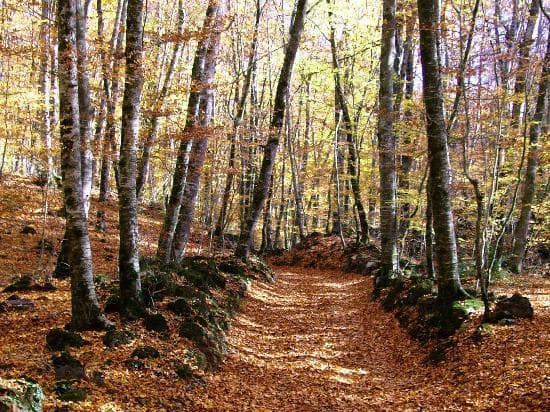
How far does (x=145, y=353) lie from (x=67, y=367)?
120 centimetres

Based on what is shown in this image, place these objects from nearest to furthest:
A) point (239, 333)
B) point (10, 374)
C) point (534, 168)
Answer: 1. point (10, 374)
2. point (239, 333)
3. point (534, 168)

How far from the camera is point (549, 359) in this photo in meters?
6.06

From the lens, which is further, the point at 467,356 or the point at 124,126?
the point at 124,126

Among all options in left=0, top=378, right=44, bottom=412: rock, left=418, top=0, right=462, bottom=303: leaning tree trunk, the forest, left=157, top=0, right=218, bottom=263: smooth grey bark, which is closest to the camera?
left=0, top=378, right=44, bottom=412: rock

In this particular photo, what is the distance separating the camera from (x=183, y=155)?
11.6 m

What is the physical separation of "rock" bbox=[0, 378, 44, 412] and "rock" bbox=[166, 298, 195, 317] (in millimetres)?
4087

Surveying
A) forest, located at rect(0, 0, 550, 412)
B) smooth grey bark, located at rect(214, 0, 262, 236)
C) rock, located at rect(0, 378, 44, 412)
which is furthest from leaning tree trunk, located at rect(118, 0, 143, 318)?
smooth grey bark, located at rect(214, 0, 262, 236)

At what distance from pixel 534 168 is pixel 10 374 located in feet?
49.9

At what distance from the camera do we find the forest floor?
18.0 feet

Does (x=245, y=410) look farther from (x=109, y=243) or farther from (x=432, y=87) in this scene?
(x=109, y=243)

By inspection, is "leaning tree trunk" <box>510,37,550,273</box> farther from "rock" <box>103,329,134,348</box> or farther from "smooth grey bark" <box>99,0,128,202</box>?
"rock" <box>103,329,134,348</box>

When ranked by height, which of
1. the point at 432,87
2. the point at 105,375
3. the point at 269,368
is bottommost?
the point at 269,368

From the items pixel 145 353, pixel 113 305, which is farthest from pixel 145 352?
pixel 113 305

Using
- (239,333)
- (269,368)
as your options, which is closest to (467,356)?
(269,368)
